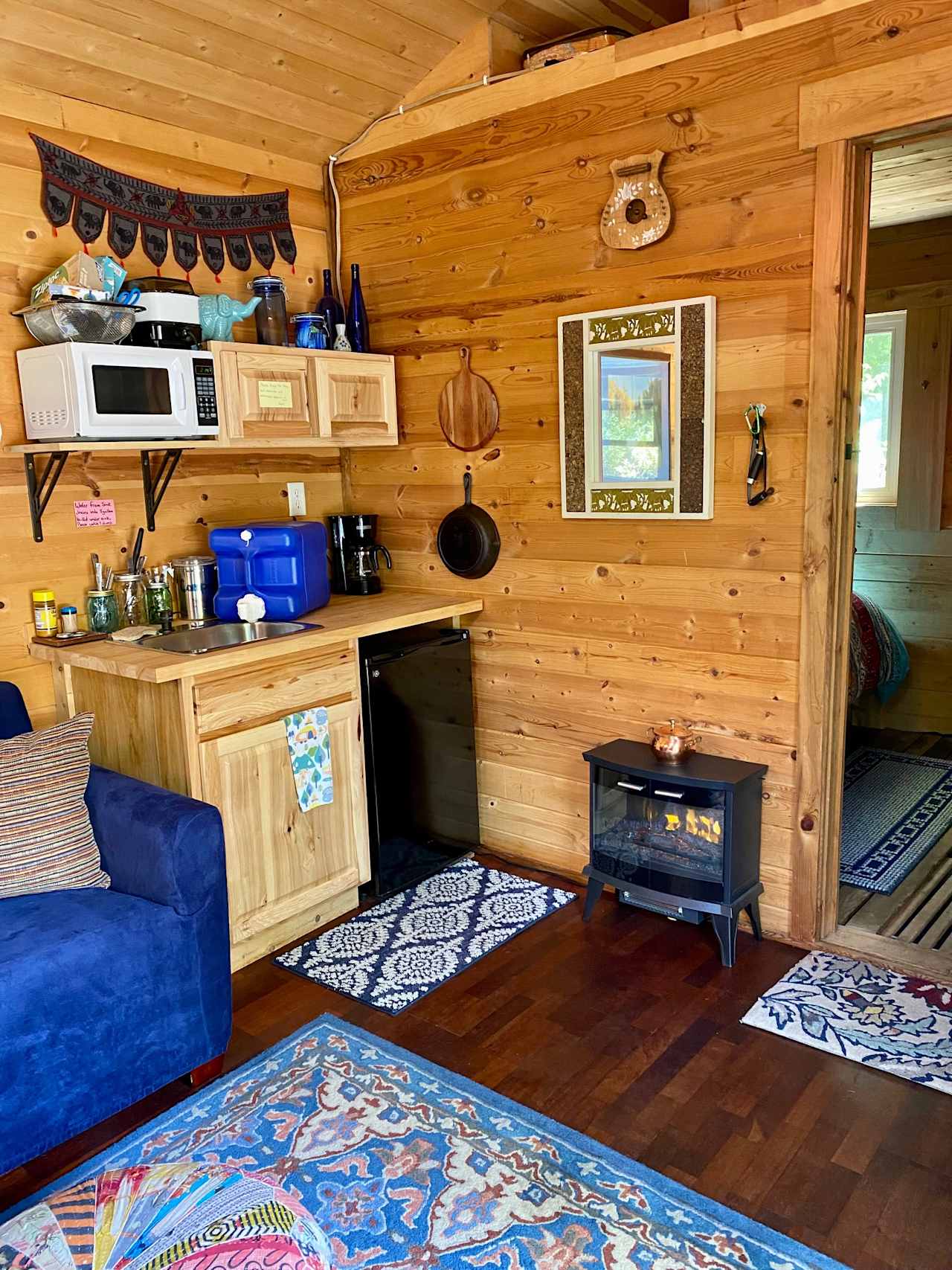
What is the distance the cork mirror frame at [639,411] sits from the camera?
2754 mm

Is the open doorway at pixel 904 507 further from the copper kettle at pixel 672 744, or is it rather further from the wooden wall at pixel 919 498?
the copper kettle at pixel 672 744

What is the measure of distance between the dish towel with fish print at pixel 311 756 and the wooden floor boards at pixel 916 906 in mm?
1608

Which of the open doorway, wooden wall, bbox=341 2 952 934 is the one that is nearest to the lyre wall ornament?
wooden wall, bbox=341 2 952 934

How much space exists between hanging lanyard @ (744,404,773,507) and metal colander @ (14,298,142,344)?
1698 mm

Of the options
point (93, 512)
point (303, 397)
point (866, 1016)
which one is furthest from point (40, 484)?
point (866, 1016)

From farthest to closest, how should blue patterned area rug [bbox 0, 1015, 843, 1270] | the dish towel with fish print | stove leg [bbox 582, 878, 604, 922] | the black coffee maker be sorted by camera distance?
the black coffee maker < stove leg [bbox 582, 878, 604, 922] < the dish towel with fish print < blue patterned area rug [bbox 0, 1015, 843, 1270]

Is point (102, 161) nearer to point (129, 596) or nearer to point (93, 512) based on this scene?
point (93, 512)

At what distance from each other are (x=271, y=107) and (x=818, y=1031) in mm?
3155

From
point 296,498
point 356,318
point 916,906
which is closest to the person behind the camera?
point 916,906

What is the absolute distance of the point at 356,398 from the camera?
3295 millimetres

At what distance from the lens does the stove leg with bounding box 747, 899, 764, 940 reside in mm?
2793

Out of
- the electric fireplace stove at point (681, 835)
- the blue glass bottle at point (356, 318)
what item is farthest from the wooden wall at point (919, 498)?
the blue glass bottle at point (356, 318)

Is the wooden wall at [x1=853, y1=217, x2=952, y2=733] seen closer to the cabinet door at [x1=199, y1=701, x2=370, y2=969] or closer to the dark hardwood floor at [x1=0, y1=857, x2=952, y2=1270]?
the dark hardwood floor at [x1=0, y1=857, x2=952, y2=1270]

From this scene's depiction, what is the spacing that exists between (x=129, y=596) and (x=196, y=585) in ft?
0.68
